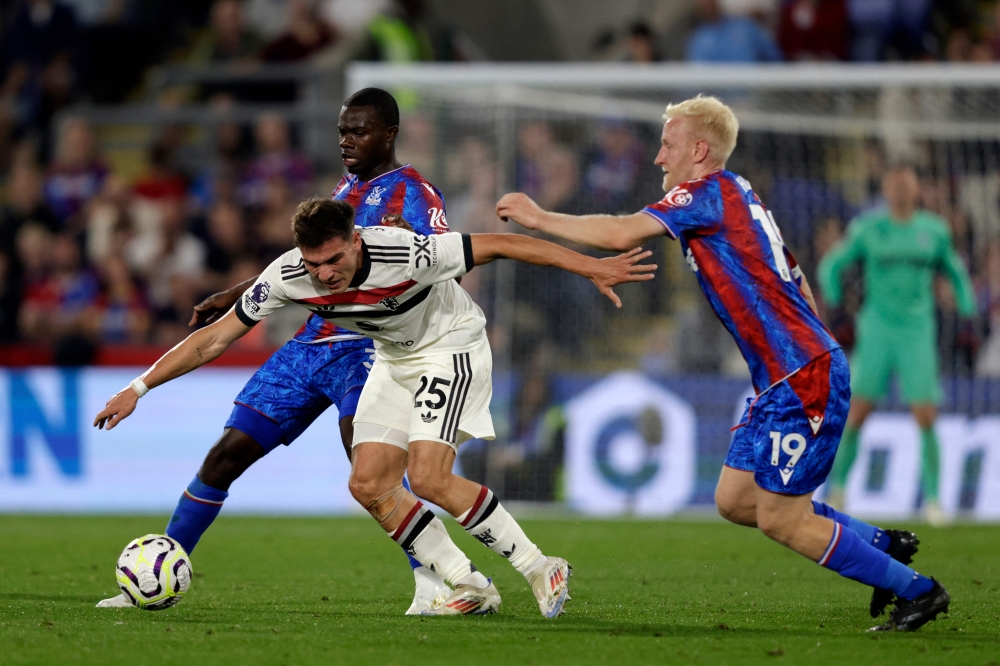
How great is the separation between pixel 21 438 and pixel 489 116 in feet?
18.1

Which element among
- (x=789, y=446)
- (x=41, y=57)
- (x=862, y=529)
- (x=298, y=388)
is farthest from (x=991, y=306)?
(x=41, y=57)

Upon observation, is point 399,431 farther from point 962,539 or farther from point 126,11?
point 126,11

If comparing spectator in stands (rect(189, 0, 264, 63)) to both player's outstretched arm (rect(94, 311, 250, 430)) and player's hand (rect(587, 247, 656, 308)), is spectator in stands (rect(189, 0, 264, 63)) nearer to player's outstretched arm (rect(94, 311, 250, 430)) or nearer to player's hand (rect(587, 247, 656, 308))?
player's outstretched arm (rect(94, 311, 250, 430))

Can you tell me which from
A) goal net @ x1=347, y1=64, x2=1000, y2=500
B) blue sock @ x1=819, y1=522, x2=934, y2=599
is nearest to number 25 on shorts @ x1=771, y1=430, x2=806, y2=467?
blue sock @ x1=819, y1=522, x2=934, y2=599


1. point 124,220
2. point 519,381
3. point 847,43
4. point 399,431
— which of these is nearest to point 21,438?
point 124,220

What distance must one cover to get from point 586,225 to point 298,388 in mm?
1911

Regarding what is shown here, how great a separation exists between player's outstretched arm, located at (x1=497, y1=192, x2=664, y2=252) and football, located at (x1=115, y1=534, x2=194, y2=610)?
2.17m

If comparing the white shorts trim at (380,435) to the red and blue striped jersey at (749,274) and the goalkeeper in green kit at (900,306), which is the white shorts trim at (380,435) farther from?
the goalkeeper in green kit at (900,306)

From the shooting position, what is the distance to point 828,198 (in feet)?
44.1

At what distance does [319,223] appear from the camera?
5270mm

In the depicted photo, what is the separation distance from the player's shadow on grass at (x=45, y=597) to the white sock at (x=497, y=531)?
1.89 metres

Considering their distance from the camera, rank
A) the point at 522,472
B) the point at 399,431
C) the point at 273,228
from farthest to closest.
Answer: the point at 273,228, the point at 522,472, the point at 399,431

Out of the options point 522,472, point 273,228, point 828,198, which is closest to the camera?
point 522,472

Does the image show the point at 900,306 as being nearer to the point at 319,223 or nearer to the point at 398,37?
the point at 319,223
